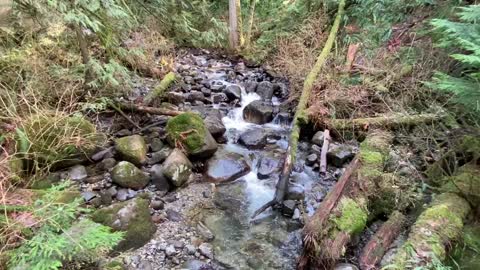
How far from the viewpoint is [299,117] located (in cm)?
674

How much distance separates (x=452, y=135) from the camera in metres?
4.68

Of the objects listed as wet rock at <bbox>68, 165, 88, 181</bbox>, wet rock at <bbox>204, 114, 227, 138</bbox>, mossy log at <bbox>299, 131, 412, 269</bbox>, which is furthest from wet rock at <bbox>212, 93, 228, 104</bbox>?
mossy log at <bbox>299, 131, 412, 269</bbox>

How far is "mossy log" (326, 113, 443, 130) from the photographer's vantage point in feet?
18.7

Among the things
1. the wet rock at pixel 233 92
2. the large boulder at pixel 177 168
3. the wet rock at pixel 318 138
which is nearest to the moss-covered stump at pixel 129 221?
the large boulder at pixel 177 168

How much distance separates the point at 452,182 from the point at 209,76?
23.1 feet

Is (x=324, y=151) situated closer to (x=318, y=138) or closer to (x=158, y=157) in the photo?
(x=318, y=138)

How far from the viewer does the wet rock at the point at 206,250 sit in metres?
4.39

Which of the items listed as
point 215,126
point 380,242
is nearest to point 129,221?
point 380,242

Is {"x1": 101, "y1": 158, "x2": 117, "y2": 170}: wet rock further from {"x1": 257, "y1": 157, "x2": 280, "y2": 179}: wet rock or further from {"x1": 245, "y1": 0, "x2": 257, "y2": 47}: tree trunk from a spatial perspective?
{"x1": 245, "y1": 0, "x2": 257, "y2": 47}: tree trunk

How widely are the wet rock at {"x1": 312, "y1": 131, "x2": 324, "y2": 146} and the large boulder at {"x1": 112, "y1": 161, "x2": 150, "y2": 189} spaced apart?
301cm

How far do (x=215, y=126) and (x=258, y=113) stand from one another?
116 cm

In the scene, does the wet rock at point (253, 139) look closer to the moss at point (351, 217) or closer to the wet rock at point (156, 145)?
the wet rock at point (156, 145)

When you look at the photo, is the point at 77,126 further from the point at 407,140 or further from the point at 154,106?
the point at 407,140

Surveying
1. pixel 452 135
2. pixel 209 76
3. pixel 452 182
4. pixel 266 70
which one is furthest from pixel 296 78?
pixel 452 182
